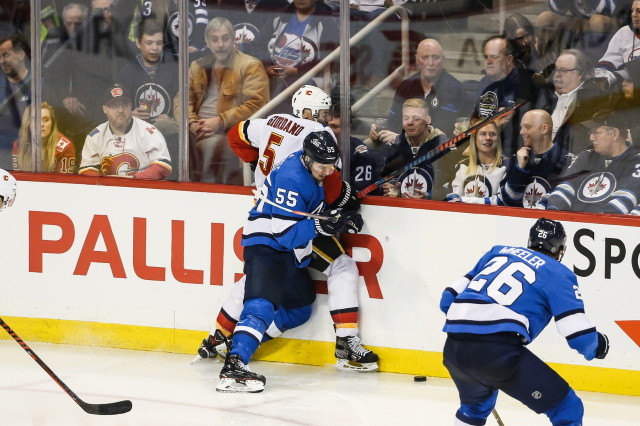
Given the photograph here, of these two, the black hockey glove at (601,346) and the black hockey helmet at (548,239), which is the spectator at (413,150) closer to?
the black hockey helmet at (548,239)

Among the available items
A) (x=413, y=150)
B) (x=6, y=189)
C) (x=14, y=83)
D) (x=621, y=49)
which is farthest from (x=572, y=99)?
(x=14, y=83)

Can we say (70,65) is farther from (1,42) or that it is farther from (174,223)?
(174,223)

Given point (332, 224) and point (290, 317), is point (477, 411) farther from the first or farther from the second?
point (290, 317)

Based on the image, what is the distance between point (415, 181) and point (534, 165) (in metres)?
0.54

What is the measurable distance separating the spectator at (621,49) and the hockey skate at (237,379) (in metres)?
1.83

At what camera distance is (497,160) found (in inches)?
Answer: 205

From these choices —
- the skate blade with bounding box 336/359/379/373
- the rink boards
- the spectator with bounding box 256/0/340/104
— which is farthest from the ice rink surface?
the spectator with bounding box 256/0/340/104

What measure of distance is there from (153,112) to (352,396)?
1.64m

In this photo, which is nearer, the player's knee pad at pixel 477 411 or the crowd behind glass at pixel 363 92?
the player's knee pad at pixel 477 411

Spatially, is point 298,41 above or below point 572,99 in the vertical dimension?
above

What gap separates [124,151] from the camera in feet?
19.3

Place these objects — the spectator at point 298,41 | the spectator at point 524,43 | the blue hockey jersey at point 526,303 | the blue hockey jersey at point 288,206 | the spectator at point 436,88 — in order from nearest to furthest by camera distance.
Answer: the blue hockey jersey at point 526,303, the spectator at point 524,43, the blue hockey jersey at point 288,206, the spectator at point 436,88, the spectator at point 298,41

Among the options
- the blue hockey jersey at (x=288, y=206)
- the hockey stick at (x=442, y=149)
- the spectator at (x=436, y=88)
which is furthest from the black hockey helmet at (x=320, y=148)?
the spectator at (x=436, y=88)

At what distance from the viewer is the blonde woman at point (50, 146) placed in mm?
5965
